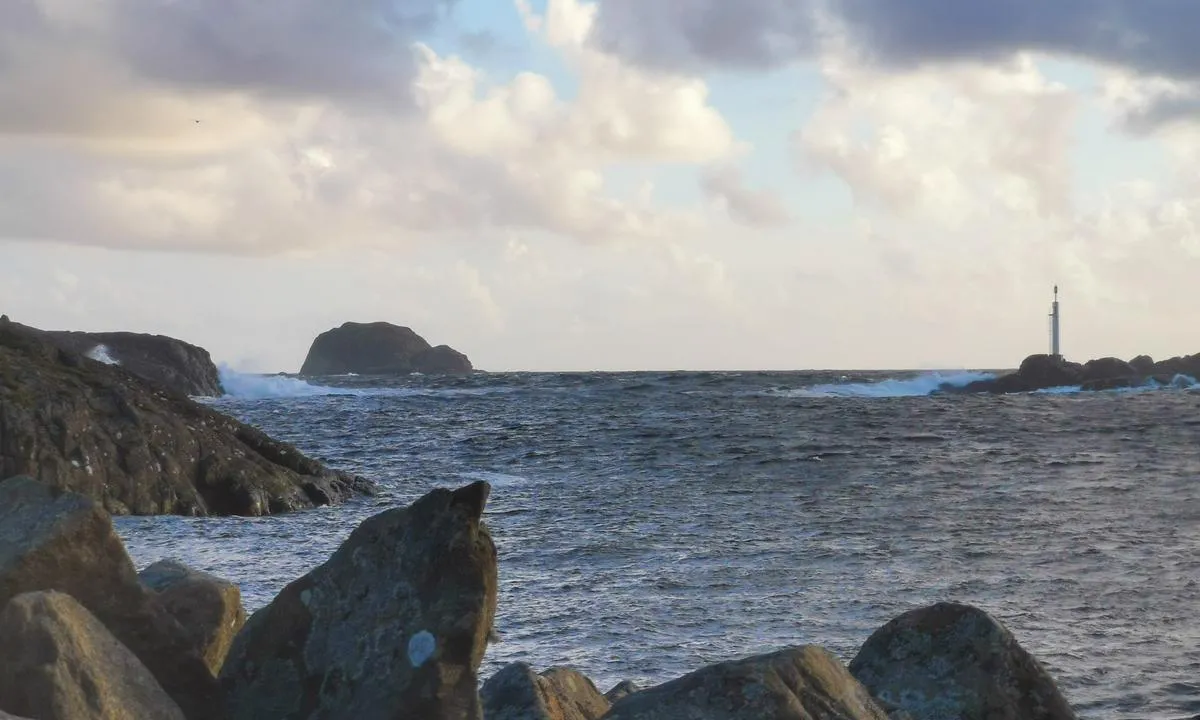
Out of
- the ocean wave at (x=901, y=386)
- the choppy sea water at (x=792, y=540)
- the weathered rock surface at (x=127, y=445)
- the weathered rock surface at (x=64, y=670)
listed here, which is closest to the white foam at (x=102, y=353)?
the choppy sea water at (x=792, y=540)

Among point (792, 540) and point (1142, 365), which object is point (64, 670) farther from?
point (1142, 365)

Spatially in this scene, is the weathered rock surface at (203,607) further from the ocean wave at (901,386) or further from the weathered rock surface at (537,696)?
the ocean wave at (901,386)

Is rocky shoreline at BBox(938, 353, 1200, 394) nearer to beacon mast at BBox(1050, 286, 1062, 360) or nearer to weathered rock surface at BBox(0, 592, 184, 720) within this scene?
beacon mast at BBox(1050, 286, 1062, 360)

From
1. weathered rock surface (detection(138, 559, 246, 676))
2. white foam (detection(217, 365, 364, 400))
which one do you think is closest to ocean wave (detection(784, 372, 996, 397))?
white foam (detection(217, 365, 364, 400))

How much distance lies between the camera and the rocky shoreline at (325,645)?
5008 millimetres

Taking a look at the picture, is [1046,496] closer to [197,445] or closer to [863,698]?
[197,445]

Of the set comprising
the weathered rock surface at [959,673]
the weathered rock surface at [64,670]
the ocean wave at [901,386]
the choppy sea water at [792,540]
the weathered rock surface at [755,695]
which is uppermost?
the ocean wave at [901,386]

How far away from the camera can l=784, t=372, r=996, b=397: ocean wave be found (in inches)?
3853

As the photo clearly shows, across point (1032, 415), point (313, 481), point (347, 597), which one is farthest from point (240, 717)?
point (1032, 415)

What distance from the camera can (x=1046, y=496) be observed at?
1019 inches

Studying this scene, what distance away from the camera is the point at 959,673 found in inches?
281

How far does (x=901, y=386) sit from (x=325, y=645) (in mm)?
100616

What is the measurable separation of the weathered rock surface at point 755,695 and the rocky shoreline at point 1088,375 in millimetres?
87116

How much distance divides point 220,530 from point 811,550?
314 inches
